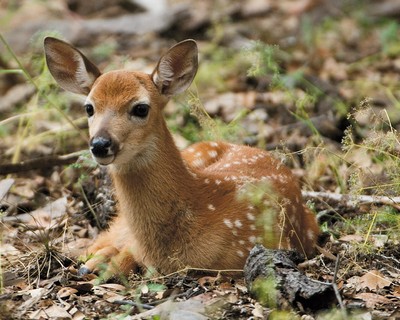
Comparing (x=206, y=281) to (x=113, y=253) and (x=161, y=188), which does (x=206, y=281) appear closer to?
(x=161, y=188)

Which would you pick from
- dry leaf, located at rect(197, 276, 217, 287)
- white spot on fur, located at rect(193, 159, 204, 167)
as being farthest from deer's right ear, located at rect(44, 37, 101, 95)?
dry leaf, located at rect(197, 276, 217, 287)

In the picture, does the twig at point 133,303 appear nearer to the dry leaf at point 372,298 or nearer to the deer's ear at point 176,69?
the dry leaf at point 372,298

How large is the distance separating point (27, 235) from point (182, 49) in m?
1.67

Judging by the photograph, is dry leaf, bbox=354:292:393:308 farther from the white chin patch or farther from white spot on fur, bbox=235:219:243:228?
the white chin patch

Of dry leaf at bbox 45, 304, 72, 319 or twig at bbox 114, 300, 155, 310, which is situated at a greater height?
twig at bbox 114, 300, 155, 310

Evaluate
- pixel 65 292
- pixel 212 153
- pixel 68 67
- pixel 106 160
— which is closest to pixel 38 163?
pixel 68 67

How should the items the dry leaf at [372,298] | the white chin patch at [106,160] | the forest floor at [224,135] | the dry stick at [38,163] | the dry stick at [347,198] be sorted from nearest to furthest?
1. the dry leaf at [372,298]
2. the forest floor at [224,135]
3. the white chin patch at [106,160]
4. the dry stick at [347,198]
5. the dry stick at [38,163]

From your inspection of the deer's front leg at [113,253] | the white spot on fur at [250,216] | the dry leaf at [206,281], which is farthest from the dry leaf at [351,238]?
the deer's front leg at [113,253]

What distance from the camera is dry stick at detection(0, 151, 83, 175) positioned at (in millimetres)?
6059

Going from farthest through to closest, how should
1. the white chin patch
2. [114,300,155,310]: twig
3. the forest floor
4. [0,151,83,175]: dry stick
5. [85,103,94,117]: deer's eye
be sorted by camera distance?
1. [0,151,83,175]: dry stick
2. [85,103,94,117]: deer's eye
3. the white chin patch
4. the forest floor
5. [114,300,155,310]: twig

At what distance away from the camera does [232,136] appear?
6863mm

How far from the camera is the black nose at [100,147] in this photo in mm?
4613

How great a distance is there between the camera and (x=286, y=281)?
418cm

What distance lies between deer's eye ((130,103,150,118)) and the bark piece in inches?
43.1
